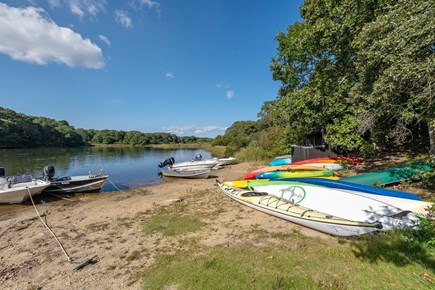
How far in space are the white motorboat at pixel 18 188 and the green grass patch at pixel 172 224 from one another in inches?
316

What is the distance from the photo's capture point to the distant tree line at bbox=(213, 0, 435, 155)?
19.0 ft

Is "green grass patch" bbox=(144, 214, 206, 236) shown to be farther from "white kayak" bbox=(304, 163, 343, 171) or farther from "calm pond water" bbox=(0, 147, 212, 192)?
"calm pond water" bbox=(0, 147, 212, 192)

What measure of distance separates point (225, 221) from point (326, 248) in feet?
9.82

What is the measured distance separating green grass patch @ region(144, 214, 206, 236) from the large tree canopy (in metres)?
7.25

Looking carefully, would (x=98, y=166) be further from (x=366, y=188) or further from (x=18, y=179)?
(x=366, y=188)

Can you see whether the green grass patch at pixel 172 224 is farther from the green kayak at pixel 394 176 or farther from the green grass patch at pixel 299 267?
the green kayak at pixel 394 176

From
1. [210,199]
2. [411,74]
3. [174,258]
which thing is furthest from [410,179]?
[174,258]

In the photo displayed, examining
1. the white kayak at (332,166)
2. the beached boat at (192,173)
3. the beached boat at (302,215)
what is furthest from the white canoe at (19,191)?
the white kayak at (332,166)

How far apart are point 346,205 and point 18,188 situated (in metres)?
14.4

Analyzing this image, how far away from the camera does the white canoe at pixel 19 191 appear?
1023 cm

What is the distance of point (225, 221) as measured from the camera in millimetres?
6734

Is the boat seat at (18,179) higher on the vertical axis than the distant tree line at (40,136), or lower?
lower

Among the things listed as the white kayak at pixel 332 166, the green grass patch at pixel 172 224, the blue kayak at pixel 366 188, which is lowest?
the green grass patch at pixel 172 224

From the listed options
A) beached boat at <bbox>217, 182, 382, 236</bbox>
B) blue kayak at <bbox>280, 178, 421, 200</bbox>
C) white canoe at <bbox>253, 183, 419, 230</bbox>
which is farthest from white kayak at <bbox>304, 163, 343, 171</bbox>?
beached boat at <bbox>217, 182, 382, 236</bbox>
